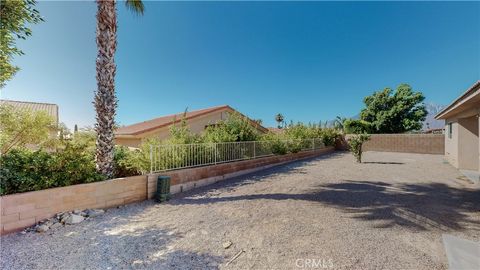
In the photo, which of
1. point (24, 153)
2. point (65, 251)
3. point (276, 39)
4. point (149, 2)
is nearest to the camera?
point (65, 251)

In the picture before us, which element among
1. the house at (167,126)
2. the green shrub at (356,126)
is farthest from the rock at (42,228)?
the green shrub at (356,126)

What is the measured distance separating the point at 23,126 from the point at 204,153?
7.03m

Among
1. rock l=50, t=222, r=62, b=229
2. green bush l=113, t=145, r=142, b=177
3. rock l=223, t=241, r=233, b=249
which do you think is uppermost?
green bush l=113, t=145, r=142, b=177

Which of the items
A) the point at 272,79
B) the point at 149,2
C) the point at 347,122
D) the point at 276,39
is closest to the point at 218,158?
the point at 149,2

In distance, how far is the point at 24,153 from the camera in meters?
4.94

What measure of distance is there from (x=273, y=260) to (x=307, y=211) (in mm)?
2327

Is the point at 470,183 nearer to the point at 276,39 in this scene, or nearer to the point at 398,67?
the point at 276,39

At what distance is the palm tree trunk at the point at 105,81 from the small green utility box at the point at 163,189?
1385 millimetres

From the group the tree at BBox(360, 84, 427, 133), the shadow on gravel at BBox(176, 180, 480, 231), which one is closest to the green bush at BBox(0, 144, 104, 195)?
the shadow on gravel at BBox(176, 180, 480, 231)

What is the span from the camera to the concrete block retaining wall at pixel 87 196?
4.07 m

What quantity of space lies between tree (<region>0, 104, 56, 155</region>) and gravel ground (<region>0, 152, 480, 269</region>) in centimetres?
601

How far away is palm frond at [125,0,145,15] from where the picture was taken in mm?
7102

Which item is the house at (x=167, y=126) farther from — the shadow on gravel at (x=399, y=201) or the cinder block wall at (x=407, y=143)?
the cinder block wall at (x=407, y=143)

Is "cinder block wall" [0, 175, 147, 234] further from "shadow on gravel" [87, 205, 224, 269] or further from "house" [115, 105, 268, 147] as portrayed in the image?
"house" [115, 105, 268, 147]
